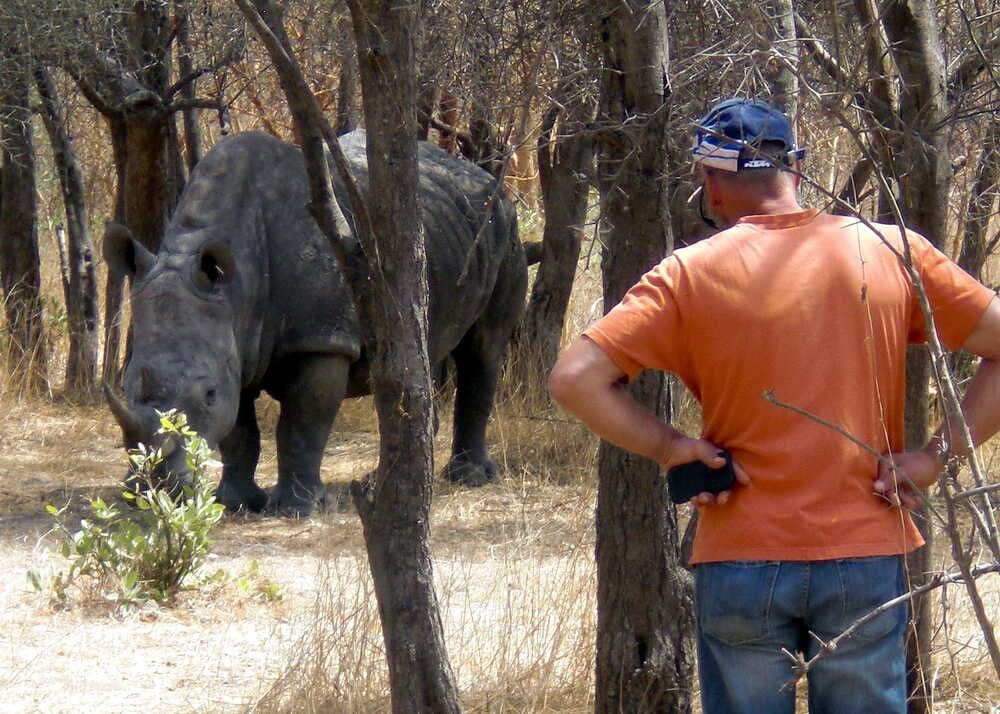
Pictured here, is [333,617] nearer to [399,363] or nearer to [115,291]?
[399,363]

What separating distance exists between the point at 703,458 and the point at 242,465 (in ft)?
17.1

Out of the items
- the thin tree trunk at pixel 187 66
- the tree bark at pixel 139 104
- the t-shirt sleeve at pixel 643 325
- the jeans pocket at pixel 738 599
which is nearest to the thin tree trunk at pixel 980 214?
the t-shirt sleeve at pixel 643 325

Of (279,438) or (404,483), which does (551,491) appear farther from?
(404,483)

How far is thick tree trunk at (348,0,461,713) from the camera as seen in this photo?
317cm

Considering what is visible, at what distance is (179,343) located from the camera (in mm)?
6910

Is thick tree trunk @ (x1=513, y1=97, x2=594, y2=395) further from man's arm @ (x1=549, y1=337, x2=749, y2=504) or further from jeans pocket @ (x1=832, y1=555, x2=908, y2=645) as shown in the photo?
jeans pocket @ (x1=832, y1=555, x2=908, y2=645)

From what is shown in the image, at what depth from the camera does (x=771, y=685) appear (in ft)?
8.93

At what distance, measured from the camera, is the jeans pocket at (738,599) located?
2.68 meters

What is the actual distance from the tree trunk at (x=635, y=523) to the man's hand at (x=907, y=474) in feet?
3.15

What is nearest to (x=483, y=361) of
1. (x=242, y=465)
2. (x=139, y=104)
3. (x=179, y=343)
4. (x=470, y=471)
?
(x=470, y=471)

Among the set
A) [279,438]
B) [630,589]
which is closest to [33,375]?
[279,438]

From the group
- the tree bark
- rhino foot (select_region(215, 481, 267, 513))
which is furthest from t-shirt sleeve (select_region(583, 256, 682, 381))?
the tree bark

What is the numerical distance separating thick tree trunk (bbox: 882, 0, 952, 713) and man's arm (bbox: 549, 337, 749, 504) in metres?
0.97

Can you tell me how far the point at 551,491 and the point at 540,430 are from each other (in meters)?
1.43
